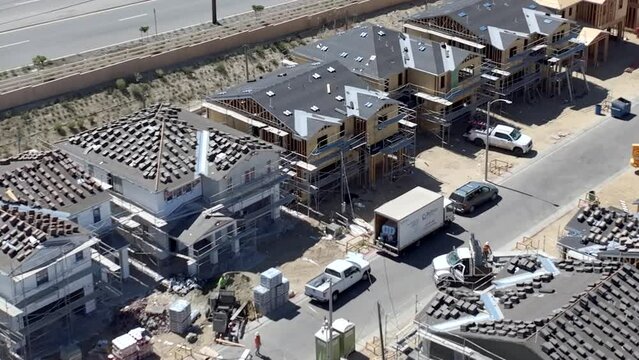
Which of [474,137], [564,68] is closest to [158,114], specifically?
[474,137]

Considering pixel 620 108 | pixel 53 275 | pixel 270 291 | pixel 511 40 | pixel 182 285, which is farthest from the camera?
pixel 620 108

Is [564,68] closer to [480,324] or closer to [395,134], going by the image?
[395,134]

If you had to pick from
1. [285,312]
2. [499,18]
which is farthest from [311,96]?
[499,18]

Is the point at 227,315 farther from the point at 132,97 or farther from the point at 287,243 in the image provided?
the point at 132,97

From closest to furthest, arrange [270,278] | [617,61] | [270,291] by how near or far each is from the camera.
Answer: [270,278]
[270,291]
[617,61]

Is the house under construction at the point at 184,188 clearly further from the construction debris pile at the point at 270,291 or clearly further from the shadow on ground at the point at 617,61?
the shadow on ground at the point at 617,61

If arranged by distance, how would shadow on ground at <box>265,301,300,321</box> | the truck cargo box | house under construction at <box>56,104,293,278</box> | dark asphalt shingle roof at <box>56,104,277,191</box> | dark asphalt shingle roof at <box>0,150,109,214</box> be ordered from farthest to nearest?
the truck cargo box → dark asphalt shingle roof at <box>56,104,277,191</box> → house under construction at <box>56,104,293,278</box> → dark asphalt shingle roof at <box>0,150,109,214</box> → shadow on ground at <box>265,301,300,321</box>

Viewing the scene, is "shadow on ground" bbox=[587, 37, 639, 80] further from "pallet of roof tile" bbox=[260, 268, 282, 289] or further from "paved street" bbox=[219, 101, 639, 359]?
"pallet of roof tile" bbox=[260, 268, 282, 289]

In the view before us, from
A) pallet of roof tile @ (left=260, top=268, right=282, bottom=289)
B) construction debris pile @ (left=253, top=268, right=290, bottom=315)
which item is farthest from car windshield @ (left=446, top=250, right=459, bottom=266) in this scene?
pallet of roof tile @ (left=260, top=268, right=282, bottom=289)
